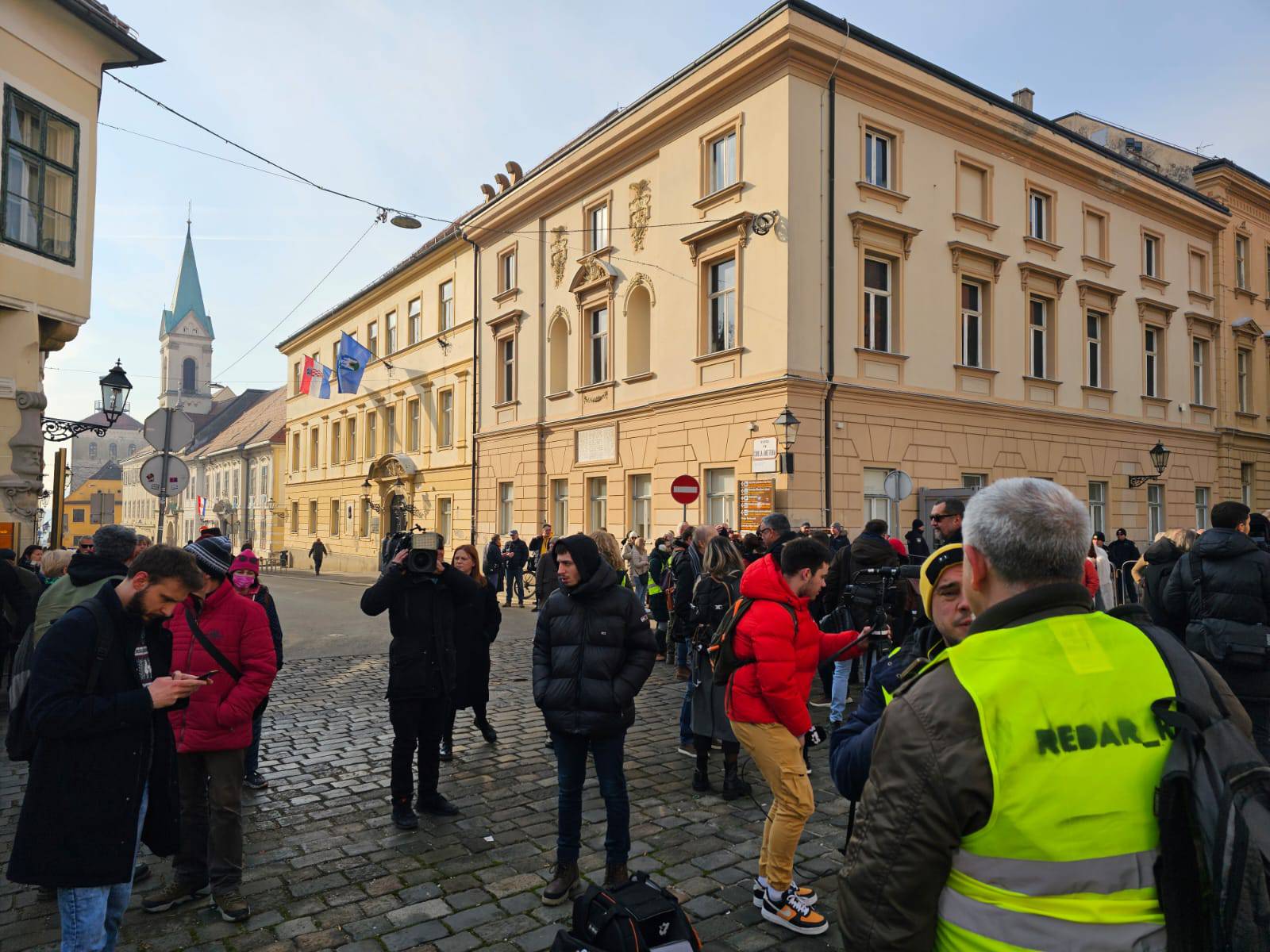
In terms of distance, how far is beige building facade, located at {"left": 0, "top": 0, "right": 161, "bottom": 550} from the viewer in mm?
11062

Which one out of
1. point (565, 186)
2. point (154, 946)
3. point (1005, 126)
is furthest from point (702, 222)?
point (154, 946)

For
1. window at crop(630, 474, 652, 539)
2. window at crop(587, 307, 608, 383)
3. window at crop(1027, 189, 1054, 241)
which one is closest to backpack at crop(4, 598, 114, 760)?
window at crop(630, 474, 652, 539)

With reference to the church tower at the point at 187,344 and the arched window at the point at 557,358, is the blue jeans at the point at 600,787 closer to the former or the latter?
the arched window at the point at 557,358

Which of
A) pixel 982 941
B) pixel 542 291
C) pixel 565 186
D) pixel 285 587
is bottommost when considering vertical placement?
pixel 285 587

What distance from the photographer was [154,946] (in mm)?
3859

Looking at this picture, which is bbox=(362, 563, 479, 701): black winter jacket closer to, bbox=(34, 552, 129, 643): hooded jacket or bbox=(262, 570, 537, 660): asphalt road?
bbox=(34, 552, 129, 643): hooded jacket

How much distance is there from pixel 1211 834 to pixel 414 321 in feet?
107

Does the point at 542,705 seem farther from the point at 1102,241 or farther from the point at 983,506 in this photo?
the point at 1102,241

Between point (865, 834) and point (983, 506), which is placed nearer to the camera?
point (865, 834)

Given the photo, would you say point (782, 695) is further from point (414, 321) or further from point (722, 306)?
point (414, 321)

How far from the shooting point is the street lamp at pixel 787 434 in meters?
15.8

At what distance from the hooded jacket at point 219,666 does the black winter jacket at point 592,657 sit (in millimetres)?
1494

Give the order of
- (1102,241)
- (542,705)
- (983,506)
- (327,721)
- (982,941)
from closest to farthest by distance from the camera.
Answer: (982,941) < (983,506) < (542,705) < (327,721) < (1102,241)

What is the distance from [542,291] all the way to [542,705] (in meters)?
20.8
